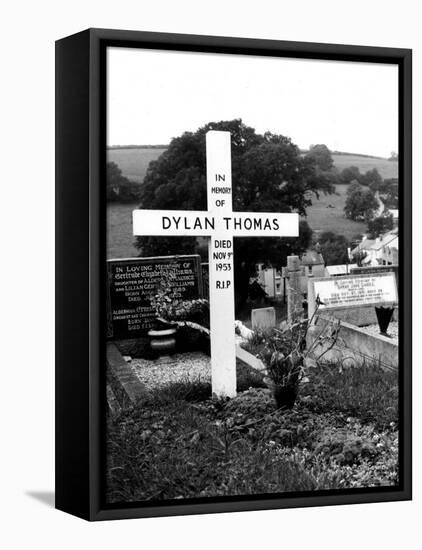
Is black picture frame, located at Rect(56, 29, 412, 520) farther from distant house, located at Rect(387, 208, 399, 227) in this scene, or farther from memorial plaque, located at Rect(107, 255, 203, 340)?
distant house, located at Rect(387, 208, 399, 227)

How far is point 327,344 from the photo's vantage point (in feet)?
35.8

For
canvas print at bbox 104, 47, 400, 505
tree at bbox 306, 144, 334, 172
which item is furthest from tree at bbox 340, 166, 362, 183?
tree at bbox 306, 144, 334, 172

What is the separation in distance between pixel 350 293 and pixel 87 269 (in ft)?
6.88

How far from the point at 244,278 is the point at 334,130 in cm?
127

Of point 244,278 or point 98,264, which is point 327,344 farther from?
point 98,264

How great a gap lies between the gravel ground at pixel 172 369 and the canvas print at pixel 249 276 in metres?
0.01

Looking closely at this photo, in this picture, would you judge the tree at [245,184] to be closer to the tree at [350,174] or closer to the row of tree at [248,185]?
the row of tree at [248,185]

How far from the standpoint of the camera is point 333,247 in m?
10.9

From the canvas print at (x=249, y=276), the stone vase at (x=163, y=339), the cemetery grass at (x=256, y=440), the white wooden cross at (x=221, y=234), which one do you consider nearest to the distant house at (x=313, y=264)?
the canvas print at (x=249, y=276)

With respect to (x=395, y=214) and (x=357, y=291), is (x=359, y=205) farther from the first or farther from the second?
(x=357, y=291)

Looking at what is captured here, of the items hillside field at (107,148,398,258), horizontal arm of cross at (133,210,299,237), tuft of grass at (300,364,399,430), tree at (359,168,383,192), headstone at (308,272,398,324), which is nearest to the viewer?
hillside field at (107,148,398,258)

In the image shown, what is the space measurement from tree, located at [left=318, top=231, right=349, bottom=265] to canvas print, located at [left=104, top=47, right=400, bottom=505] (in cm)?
1

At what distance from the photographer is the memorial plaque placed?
33.0ft

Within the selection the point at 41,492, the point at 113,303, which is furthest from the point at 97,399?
the point at 41,492
